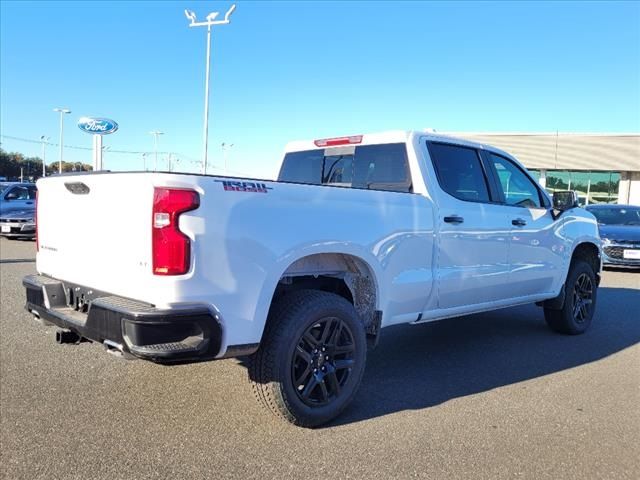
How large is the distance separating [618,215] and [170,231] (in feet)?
Answer: 46.2

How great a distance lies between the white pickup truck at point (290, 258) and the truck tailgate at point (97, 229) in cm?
1

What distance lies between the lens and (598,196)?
1330 inches

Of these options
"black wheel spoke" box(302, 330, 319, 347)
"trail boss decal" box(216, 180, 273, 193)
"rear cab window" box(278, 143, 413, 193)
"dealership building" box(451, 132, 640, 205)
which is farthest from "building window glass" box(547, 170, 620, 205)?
"trail boss decal" box(216, 180, 273, 193)

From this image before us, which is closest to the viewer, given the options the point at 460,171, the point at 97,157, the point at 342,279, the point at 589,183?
the point at 342,279

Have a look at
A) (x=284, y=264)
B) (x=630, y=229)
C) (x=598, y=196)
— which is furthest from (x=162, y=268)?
(x=598, y=196)

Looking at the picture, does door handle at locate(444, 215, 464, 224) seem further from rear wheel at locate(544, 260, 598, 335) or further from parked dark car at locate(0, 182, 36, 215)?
parked dark car at locate(0, 182, 36, 215)

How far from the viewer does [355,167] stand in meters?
4.98

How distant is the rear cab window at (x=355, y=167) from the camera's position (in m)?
4.61

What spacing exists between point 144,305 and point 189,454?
0.93 meters

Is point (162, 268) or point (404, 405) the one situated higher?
point (162, 268)

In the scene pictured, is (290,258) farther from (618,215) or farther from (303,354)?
(618,215)

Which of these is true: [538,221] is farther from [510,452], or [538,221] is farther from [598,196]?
[598,196]

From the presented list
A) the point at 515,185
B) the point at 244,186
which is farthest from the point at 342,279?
the point at 515,185

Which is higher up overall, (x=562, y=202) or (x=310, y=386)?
(x=562, y=202)
